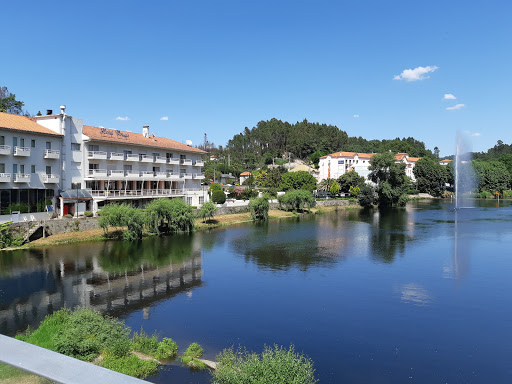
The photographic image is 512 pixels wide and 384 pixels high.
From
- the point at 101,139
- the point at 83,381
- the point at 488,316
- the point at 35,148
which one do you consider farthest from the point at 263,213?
the point at 83,381

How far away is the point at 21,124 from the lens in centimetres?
3938

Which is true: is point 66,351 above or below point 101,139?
below

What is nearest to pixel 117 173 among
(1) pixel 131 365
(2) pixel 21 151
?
(2) pixel 21 151

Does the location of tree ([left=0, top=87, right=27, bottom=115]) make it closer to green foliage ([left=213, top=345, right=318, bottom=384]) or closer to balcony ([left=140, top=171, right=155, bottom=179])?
balcony ([left=140, top=171, right=155, bottom=179])

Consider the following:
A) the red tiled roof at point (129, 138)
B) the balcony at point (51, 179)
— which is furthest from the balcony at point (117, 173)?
the balcony at point (51, 179)

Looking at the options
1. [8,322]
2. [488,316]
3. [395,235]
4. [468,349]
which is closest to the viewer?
[468,349]

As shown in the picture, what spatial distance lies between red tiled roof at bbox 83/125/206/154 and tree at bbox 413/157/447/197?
2837 inches

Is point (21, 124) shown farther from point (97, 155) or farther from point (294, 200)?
point (294, 200)

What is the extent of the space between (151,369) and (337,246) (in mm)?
28239

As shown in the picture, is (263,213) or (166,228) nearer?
(166,228)

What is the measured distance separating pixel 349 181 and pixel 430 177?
30132 mm

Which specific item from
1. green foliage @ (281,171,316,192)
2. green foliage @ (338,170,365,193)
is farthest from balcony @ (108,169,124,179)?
green foliage @ (338,170,365,193)

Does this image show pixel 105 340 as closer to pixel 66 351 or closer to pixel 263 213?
pixel 66 351

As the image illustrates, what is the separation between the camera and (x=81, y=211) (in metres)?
43.5
